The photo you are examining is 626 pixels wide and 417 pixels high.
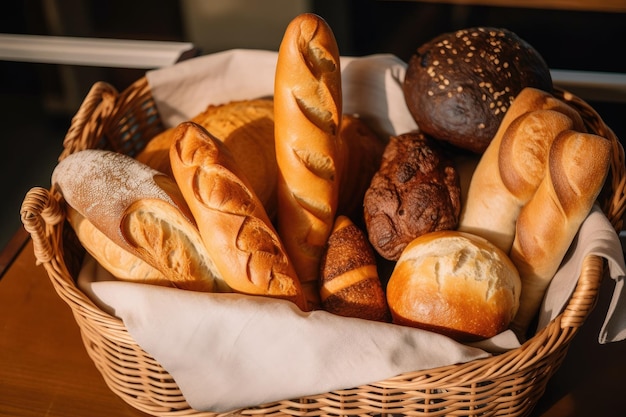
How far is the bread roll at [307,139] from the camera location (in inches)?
34.5

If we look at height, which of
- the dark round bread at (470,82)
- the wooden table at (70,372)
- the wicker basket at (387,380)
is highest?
the dark round bread at (470,82)

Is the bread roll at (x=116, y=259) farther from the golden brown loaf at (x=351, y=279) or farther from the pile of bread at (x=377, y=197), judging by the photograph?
the golden brown loaf at (x=351, y=279)

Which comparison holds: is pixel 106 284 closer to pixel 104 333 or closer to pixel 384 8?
pixel 104 333

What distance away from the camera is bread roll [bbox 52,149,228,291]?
2.68ft

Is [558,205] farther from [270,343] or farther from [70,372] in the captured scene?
[70,372]

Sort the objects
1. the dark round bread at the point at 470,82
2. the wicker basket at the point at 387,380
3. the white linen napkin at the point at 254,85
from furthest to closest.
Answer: the white linen napkin at the point at 254,85 → the dark round bread at the point at 470,82 → the wicker basket at the point at 387,380

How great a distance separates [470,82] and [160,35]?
3.09 ft

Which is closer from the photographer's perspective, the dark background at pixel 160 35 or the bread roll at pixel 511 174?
the bread roll at pixel 511 174

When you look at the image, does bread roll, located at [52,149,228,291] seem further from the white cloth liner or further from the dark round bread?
the dark round bread

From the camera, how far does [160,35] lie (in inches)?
64.1

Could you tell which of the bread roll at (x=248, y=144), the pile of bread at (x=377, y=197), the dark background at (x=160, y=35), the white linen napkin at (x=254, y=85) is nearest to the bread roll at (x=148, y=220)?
the pile of bread at (x=377, y=197)

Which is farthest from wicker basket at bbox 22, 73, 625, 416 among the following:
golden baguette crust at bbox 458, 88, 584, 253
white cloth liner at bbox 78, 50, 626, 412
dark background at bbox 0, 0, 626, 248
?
dark background at bbox 0, 0, 626, 248

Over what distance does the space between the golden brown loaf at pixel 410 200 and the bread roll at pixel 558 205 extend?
0.10 metres

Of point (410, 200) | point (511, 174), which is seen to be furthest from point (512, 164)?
point (410, 200)
